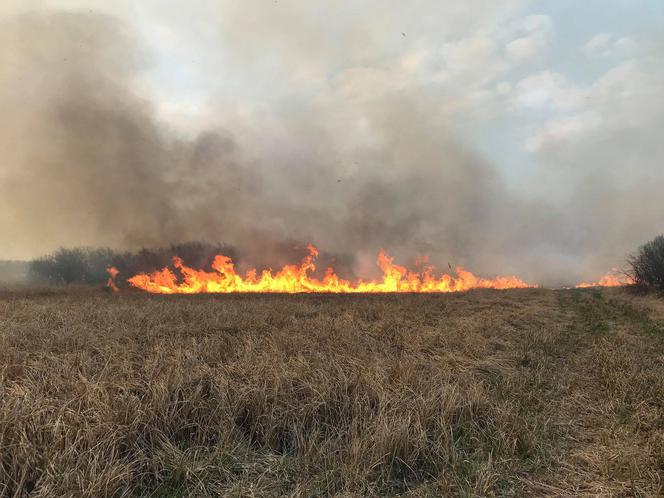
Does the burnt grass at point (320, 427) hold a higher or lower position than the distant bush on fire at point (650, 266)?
lower

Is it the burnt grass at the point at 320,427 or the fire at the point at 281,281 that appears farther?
the fire at the point at 281,281

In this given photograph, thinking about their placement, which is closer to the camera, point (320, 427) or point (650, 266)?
point (320, 427)

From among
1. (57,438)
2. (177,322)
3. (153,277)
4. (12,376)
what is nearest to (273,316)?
(177,322)

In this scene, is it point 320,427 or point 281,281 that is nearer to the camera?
point 320,427

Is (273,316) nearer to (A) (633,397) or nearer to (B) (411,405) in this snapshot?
(B) (411,405)

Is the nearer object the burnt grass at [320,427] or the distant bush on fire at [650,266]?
the burnt grass at [320,427]

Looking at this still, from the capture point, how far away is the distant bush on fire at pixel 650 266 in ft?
98.9

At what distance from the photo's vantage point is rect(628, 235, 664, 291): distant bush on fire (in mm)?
30141

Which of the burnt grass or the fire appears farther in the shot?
the fire

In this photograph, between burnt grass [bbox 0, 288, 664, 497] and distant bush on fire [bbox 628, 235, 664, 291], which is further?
distant bush on fire [bbox 628, 235, 664, 291]

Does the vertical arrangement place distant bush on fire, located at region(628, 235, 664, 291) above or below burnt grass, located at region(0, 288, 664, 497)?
above

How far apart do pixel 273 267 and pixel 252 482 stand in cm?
5117

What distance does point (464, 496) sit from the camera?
11.6ft

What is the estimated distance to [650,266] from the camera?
102ft
